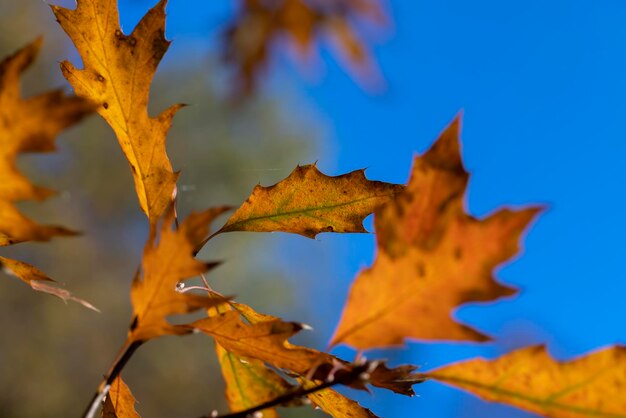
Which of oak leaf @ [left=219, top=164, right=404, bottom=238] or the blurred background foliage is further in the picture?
the blurred background foliage

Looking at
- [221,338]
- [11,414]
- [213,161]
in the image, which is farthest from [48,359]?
[221,338]

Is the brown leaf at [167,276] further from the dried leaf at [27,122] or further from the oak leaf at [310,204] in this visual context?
the oak leaf at [310,204]


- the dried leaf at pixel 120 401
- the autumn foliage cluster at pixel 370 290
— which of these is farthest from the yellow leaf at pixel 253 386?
the dried leaf at pixel 120 401

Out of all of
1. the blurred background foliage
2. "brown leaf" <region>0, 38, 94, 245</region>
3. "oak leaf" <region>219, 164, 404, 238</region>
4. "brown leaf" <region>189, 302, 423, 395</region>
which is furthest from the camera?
the blurred background foliage

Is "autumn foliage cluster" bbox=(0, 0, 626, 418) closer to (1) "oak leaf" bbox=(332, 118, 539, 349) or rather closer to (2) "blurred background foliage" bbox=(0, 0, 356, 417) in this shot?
(1) "oak leaf" bbox=(332, 118, 539, 349)

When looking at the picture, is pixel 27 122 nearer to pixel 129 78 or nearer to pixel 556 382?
pixel 129 78

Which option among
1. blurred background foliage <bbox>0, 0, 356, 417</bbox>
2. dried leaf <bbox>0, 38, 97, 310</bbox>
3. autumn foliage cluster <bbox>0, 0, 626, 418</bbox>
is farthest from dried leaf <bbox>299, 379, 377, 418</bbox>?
blurred background foliage <bbox>0, 0, 356, 417</bbox>

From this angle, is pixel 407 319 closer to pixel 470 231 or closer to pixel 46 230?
pixel 470 231
